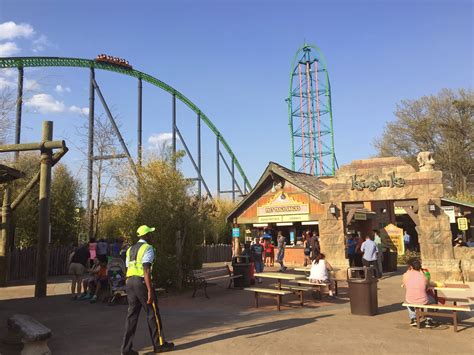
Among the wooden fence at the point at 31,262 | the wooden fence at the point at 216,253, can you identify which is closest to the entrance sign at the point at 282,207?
the wooden fence at the point at 216,253

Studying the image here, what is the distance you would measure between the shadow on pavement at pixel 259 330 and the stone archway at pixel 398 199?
6742mm

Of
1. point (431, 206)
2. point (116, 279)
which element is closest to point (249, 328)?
point (116, 279)

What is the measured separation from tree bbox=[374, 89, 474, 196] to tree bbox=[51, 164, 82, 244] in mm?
23464

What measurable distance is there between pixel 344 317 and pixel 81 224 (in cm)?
1628

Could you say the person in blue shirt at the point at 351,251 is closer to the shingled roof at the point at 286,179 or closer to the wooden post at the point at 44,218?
the shingled roof at the point at 286,179

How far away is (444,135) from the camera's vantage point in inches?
1155

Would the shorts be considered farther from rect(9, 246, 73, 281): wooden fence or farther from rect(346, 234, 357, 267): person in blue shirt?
rect(346, 234, 357, 267): person in blue shirt

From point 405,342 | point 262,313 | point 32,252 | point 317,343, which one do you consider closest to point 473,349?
point 405,342

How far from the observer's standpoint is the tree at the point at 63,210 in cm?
1882

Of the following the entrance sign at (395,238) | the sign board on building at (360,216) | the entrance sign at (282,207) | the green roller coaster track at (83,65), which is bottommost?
the entrance sign at (395,238)

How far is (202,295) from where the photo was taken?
1092 cm

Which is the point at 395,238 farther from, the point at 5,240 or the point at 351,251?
the point at 5,240

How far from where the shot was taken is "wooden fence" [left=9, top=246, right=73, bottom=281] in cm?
1528

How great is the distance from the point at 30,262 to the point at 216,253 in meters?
13.4
